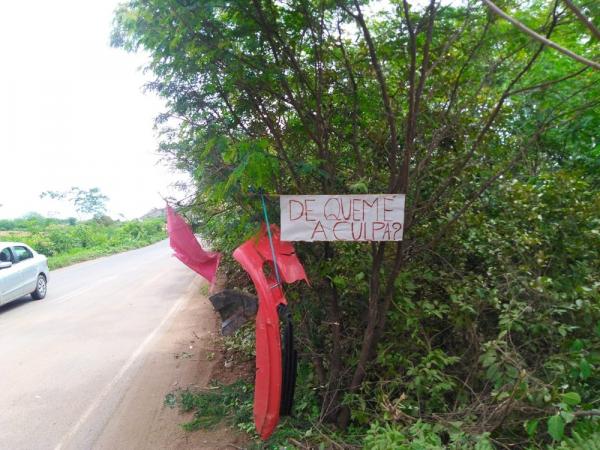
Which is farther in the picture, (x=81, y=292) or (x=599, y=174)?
(x=81, y=292)

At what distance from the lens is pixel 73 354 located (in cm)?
642

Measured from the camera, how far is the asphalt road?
435 centimetres

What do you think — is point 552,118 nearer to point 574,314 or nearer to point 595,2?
point 595,2

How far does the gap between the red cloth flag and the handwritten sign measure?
0.89 meters

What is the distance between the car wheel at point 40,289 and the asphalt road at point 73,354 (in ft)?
0.59

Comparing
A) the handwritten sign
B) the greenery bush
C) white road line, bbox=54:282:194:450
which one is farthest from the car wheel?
the handwritten sign

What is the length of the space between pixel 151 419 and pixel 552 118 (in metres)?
4.45

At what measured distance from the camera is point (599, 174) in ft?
16.7

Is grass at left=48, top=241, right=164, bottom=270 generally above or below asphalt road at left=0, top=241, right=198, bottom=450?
above

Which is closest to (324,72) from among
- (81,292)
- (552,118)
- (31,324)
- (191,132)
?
(191,132)

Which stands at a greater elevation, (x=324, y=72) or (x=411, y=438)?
(x=324, y=72)

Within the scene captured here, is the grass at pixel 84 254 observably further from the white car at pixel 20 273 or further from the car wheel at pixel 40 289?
the white car at pixel 20 273

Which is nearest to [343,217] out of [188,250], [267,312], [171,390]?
[267,312]

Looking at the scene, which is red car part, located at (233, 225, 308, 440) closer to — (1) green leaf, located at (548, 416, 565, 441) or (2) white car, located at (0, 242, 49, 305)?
(1) green leaf, located at (548, 416, 565, 441)
